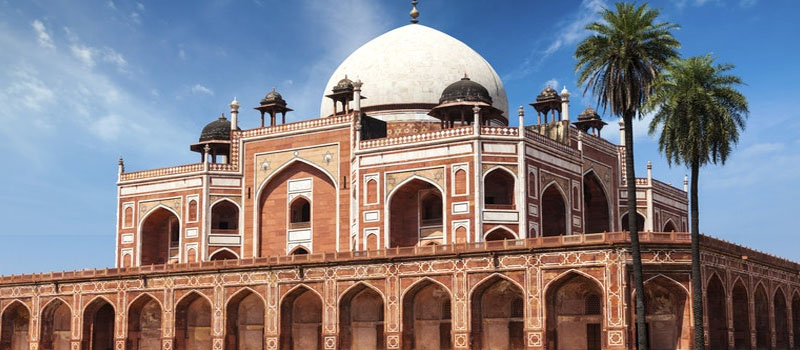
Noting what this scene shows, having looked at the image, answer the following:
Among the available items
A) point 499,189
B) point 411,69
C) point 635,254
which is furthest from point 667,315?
point 411,69

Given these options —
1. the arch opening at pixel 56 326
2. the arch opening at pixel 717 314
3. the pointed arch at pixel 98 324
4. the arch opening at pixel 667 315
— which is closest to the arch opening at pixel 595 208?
the arch opening at pixel 717 314

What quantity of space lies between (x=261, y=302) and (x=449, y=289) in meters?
10.5

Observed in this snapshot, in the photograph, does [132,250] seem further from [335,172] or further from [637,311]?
[637,311]

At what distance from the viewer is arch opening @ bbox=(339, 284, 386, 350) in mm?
42219

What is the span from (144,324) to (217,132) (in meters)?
11.9

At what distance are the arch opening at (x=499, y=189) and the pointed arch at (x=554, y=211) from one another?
2.03 m

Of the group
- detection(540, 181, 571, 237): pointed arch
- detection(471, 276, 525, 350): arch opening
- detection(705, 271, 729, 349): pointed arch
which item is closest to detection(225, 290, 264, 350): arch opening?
detection(471, 276, 525, 350): arch opening

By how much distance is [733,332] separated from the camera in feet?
127

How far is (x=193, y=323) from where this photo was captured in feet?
155

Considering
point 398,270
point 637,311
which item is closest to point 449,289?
point 398,270

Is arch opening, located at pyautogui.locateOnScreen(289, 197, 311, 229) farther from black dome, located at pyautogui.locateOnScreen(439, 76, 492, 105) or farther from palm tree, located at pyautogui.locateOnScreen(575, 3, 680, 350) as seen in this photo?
palm tree, located at pyautogui.locateOnScreen(575, 3, 680, 350)

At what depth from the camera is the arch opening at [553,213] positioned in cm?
Answer: 4784

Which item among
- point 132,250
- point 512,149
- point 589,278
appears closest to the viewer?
point 589,278

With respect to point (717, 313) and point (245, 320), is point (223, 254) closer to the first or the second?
point (245, 320)
